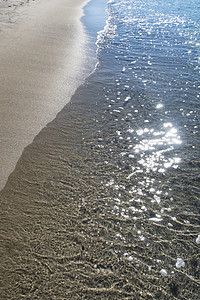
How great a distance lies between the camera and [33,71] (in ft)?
26.1

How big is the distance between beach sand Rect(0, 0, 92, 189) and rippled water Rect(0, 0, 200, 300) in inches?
15.5

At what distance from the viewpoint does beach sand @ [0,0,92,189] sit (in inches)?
215

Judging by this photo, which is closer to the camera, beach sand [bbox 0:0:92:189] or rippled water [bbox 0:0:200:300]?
rippled water [bbox 0:0:200:300]

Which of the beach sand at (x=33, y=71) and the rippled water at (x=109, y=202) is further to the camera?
the beach sand at (x=33, y=71)

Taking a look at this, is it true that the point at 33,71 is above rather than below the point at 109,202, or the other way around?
above

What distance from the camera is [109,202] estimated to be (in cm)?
420

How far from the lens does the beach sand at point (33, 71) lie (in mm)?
5461

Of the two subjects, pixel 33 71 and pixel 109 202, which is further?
pixel 33 71

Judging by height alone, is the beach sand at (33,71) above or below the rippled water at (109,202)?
above

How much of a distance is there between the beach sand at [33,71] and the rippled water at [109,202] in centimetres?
39

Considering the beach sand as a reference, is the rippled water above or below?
below

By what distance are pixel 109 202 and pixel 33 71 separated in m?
5.78

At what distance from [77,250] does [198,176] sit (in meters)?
2.95

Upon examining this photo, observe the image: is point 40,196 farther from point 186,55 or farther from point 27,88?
point 186,55
